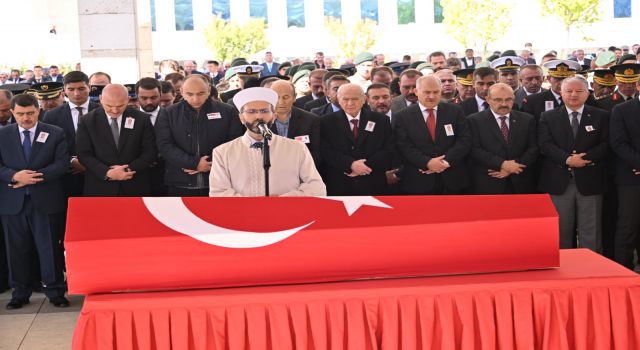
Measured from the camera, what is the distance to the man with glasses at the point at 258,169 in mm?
5355

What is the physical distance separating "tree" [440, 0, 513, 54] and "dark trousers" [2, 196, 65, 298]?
114ft

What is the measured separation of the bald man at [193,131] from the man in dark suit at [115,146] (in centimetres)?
18

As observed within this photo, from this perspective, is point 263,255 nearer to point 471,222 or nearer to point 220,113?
point 471,222

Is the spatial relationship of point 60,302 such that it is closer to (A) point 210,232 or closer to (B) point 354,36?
(A) point 210,232

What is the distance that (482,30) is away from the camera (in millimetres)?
39969

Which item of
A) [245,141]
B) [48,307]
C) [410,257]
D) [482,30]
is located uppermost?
[482,30]

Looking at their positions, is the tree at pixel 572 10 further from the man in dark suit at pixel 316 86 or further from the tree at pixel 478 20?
the man in dark suit at pixel 316 86

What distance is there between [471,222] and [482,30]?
3716 centimetres

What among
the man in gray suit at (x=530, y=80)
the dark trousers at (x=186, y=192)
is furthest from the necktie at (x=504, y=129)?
the dark trousers at (x=186, y=192)

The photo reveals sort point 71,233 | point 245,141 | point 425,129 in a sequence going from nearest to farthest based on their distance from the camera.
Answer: point 71,233 < point 245,141 < point 425,129

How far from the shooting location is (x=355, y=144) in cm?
775

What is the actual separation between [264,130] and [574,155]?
368 cm

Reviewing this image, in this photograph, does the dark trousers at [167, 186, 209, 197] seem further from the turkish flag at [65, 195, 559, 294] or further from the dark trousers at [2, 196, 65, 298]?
the turkish flag at [65, 195, 559, 294]

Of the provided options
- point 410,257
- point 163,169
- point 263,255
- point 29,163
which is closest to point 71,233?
point 263,255
